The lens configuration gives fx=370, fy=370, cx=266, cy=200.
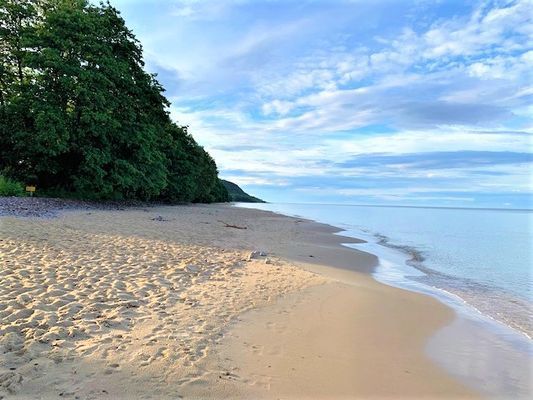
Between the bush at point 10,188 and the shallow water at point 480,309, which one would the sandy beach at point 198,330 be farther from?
the bush at point 10,188

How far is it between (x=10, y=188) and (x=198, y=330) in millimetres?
22087

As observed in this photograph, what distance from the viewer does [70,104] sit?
24781 millimetres

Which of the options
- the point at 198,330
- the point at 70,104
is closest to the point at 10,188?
the point at 70,104

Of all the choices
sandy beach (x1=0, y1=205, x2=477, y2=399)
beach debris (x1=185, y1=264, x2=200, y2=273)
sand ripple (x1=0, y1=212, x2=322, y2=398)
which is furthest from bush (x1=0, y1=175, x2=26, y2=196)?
beach debris (x1=185, y1=264, x2=200, y2=273)

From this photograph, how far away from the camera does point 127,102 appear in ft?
88.5

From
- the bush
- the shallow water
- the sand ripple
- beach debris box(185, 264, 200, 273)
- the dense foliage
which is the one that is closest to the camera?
the sand ripple

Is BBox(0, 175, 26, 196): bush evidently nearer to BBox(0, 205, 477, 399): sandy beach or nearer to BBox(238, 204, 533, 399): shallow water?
BBox(0, 205, 477, 399): sandy beach

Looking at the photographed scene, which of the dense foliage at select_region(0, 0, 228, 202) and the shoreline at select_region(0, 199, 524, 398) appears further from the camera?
the dense foliage at select_region(0, 0, 228, 202)

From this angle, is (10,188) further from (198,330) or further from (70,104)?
(198,330)

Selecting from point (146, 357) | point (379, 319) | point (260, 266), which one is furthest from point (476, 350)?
point (260, 266)

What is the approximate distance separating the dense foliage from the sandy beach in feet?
53.5

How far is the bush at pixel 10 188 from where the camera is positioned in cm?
2131

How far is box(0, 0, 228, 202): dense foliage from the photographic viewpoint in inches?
908

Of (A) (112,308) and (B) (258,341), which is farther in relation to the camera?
(A) (112,308)
